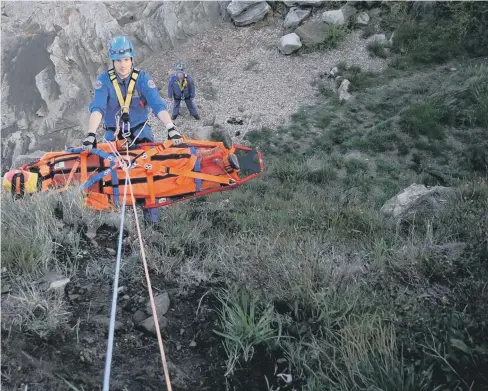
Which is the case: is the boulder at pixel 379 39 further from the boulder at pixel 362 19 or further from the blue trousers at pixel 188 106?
the blue trousers at pixel 188 106

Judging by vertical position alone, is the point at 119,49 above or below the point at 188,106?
above

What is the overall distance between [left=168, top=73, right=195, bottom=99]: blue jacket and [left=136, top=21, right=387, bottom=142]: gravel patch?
2.62ft

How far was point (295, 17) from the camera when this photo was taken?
14.6 m

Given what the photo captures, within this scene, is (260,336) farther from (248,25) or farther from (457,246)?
(248,25)

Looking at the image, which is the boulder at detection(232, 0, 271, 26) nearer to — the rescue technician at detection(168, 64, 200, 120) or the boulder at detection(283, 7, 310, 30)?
the boulder at detection(283, 7, 310, 30)

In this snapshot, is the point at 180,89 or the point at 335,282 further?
the point at 180,89

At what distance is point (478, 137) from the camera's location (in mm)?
9008

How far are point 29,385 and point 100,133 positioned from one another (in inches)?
453

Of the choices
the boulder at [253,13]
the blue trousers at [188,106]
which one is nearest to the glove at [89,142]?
the blue trousers at [188,106]

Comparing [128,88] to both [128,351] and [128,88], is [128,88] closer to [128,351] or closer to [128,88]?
[128,88]

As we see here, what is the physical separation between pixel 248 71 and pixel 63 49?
593 cm

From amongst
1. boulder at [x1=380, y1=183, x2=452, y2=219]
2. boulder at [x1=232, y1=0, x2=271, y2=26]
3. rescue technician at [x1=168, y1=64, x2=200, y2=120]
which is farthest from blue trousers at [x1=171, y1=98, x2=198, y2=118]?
boulder at [x1=380, y1=183, x2=452, y2=219]

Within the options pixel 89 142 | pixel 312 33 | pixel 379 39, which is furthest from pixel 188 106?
pixel 89 142

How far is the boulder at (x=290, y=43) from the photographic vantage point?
1380cm
